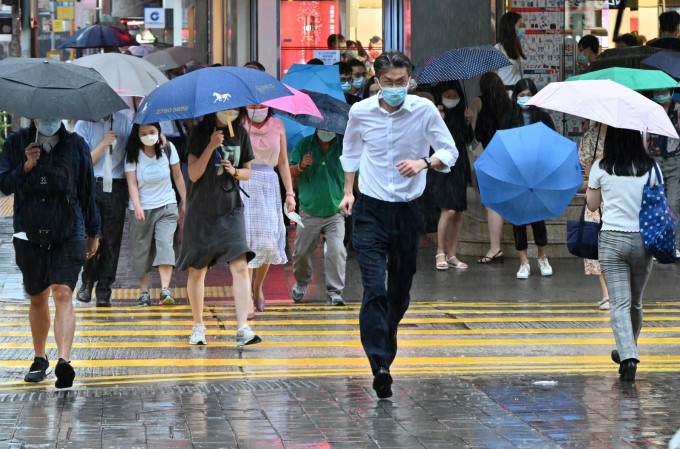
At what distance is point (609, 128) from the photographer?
828 cm

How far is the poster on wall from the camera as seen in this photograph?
65.1ft

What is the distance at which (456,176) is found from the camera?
1362 cm

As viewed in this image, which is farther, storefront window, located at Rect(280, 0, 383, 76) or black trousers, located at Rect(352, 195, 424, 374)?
storefront window, located at Rect(280, 0, 383, 76)

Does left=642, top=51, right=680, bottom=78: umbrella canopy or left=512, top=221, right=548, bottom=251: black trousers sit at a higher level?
left=642, top=51, right=680, bottom=78: umbrella canopy

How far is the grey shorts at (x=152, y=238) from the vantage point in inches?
453

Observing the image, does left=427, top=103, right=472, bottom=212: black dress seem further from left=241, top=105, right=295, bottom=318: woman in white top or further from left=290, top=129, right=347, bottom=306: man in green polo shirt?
left=241, top=105, right=295, bottom=318: woman in white top

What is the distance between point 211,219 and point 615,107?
9.95 ft

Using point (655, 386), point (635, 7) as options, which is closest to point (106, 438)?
point (655, 386)

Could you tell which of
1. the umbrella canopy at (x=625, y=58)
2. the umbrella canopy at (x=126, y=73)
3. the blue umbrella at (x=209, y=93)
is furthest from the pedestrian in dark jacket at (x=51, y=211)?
the umbrella canopy at (x=625, y=58)

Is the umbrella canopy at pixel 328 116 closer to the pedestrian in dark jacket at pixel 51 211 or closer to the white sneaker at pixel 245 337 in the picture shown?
the white sneaker at pixel 245 337

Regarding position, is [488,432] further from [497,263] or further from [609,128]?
[497,263]

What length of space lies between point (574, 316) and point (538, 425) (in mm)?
4330

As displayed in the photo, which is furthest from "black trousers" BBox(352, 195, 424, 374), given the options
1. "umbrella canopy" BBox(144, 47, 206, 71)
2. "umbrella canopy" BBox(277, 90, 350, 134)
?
"umbrella canopy" BBox(144, 47, 206, 71)

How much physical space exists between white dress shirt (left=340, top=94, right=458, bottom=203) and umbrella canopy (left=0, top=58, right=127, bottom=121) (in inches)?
67.1
